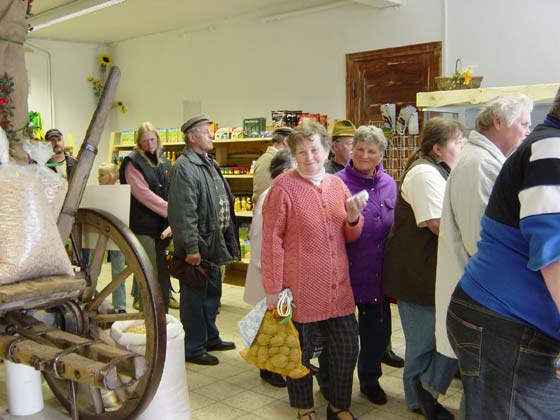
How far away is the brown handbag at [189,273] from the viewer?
13.0 ft

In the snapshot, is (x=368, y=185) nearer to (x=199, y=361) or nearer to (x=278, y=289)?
(x=278, y=289)

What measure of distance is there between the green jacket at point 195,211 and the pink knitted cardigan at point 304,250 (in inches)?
42.8

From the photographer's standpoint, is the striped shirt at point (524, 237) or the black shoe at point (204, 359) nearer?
the striped shirt at point (524, 237)

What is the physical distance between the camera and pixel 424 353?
2.98 m

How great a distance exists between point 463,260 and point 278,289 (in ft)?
2.60

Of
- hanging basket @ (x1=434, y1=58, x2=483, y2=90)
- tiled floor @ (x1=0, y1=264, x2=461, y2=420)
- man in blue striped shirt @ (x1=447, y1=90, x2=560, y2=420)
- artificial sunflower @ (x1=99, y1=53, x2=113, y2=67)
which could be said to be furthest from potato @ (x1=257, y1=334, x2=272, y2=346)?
artificial sunflower @ (x1=99, y1=53, x2=113, y2=67)

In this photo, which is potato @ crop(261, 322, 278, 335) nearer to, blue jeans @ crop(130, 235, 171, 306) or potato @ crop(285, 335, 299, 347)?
potato @ crop(285, 335, 299, 347)

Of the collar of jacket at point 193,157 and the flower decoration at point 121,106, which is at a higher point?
the flower decoration at point 121,106

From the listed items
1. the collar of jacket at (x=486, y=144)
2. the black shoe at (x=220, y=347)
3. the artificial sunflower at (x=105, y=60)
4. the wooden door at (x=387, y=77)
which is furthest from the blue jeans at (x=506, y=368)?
the artificial sunflower at (x=105, y=60)

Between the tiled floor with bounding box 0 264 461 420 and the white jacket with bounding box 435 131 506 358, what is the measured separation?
845 millimetres

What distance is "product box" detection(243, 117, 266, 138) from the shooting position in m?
7.08

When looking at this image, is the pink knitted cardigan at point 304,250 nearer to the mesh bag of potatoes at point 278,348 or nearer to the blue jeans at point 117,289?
the mesh bag of potatoes at point 278,348

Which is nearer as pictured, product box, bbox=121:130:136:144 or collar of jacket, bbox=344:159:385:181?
collar of jacket, bbox=344:159:385:181

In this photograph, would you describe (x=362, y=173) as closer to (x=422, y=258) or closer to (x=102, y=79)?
(x=422, y=258)
